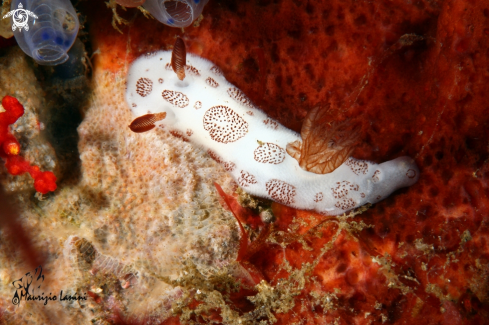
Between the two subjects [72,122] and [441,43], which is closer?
[441,43]

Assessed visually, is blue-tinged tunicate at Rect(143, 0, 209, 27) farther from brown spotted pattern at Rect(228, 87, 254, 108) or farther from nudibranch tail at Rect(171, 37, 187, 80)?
brown spotted pattern at Rect(228, 87, 254, 108)

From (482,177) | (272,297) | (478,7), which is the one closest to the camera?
(478,7)

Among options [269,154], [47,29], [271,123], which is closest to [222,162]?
[269,154]

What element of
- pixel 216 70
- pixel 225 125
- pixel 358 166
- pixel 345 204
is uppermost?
pixel 216 70

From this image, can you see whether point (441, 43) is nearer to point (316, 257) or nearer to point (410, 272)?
point (410, 272)

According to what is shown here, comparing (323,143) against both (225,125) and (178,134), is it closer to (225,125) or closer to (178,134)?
(225,125)

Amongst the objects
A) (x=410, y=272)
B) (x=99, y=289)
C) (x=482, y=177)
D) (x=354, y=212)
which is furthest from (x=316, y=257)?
(x=99, y=289)
